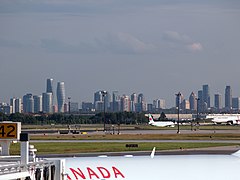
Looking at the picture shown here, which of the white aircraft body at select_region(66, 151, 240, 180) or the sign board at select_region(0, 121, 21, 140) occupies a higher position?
the sign board at select_region(0, 121, 21, 140)

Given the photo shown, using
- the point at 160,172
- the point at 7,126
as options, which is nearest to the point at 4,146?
Result: the point at 7,126

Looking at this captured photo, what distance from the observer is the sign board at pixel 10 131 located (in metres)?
15.0

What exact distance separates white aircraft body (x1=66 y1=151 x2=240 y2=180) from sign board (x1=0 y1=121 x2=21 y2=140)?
366cm

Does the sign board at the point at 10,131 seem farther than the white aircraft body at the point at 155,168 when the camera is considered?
No

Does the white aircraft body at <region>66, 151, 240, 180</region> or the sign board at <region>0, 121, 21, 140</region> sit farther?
the white aircraft body at <region>66, 151, 240, 180</region>

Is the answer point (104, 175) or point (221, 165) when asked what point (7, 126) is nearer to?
point (104, 175)

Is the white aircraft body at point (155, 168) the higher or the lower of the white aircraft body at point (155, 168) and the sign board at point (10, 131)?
the lower

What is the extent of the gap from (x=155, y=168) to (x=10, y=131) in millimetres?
6627

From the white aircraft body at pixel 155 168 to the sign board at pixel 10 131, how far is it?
3662 mm

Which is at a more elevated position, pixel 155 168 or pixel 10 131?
pixel 10 131

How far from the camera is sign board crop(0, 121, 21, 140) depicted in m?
15.0

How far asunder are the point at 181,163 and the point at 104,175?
311 centimetres

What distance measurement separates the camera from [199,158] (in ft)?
73.0

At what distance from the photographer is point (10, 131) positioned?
15.1 meters
